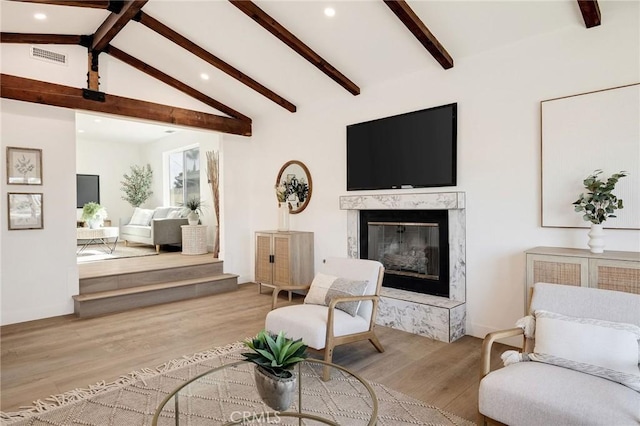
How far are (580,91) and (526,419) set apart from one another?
8.71 feet

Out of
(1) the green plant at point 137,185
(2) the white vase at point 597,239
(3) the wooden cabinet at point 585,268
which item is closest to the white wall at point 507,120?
(2) the white vase at point 597,239

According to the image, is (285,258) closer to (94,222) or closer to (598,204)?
(598,204)

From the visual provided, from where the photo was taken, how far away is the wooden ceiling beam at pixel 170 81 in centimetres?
489

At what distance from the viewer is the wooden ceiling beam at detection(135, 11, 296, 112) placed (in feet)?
13.4

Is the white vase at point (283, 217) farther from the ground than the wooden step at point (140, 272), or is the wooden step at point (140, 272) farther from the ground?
the white vase at point (283, 217)

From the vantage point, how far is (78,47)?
4613 millimetres

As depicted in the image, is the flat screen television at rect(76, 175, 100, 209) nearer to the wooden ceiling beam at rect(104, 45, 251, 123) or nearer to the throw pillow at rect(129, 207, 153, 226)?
the throw pillow at rect(129, 207, 153, 226)

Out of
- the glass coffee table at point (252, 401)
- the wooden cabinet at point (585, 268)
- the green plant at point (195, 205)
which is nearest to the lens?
the glass coffee table at point (252, 401)

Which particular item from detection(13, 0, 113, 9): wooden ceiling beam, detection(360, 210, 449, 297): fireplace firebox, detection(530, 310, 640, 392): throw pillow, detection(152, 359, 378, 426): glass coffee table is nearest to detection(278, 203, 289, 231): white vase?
detection(360, 210, 449, 297): fireplace firebox

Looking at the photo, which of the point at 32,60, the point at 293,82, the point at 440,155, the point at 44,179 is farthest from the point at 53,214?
the point at 440,155

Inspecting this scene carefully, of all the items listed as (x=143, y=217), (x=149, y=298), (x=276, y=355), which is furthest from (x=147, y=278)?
(x=276, y=355)

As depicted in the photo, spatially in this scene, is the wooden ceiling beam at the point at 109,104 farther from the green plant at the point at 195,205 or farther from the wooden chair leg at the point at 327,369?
the wooden chair leg at the point at 327,369

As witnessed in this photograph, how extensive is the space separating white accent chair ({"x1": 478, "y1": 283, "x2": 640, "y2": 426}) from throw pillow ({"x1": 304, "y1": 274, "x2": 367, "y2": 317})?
1.20m

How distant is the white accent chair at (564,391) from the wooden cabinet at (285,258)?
333cm
